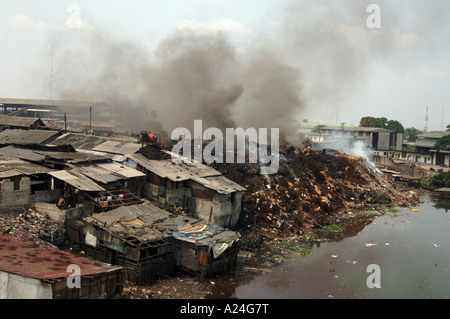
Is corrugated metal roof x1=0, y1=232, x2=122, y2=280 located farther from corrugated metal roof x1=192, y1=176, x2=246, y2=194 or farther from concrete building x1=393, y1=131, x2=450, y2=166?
concrete building x1=393, y1=131, x2=450, y2=166

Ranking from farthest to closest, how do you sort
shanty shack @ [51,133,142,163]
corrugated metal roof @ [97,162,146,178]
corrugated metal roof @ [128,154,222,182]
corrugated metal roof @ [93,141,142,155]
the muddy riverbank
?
corrugated metal roof @ [93,141,142,155], shanty shack @ [51,133,142,163], corrugated metal roof @ [128,154,222,182], corrugated metal roof @ [97,162,146,178], the muddy riverbank

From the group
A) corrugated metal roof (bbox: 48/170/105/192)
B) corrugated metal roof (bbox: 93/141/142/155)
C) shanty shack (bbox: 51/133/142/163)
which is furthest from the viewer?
corrugated metal roof (bbox: 93/141/142/155)

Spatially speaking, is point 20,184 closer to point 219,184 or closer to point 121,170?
point 121,170

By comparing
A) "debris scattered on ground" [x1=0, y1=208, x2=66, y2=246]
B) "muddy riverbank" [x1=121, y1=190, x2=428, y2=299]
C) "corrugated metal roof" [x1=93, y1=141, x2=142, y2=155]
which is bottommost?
"muddy riverbank" [x1=121, y1=190, x2=428, y2=299]

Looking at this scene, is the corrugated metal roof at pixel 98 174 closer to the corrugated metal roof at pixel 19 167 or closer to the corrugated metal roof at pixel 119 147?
the corrugated metal roof at pixel 19 167

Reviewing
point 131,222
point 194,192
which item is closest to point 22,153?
point 194,192

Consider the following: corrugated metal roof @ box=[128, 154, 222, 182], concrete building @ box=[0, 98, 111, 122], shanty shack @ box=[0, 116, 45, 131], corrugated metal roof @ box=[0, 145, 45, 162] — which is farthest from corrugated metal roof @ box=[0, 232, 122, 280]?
concrete building @ box=[0, 98, 111, 122]
